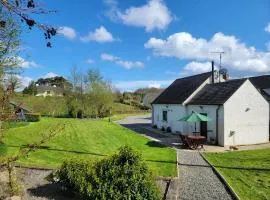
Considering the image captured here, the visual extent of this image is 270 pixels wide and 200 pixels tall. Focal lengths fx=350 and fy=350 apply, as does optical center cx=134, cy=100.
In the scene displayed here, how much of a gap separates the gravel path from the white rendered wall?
7353 mm

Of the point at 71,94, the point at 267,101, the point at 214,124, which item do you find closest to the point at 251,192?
the point at 214,124

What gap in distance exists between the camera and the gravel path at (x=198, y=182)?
39.8 feet

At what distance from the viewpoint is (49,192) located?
1163 centimetres

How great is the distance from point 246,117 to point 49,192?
19.4m

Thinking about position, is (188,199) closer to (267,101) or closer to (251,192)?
(251,192)

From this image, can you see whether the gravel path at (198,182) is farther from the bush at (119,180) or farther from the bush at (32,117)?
the bush at (32,117)

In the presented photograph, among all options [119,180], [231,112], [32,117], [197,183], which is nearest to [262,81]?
[231,112]

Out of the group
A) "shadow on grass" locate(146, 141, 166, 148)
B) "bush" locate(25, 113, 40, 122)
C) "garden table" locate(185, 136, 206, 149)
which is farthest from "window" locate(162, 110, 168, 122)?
"bush" locate(25, 113, 40, 122)

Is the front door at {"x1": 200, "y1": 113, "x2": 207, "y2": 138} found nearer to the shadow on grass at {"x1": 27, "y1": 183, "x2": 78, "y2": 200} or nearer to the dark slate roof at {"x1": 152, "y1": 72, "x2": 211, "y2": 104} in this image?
the dark slate roof at {"x1": 152, "y1": 72, "x2": 211, "y2": 104}

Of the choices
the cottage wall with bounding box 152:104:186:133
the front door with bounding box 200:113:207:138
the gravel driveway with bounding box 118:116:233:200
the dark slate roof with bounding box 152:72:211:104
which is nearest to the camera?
the gravel driveway with bounding box 118:116:233:200

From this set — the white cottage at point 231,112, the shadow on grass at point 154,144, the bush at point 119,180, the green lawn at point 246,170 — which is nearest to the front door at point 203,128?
the white cottage at point 231,112

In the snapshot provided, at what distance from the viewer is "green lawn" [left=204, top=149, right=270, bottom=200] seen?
13.0 meters

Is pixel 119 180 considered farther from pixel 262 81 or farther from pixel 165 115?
pixel 262 81

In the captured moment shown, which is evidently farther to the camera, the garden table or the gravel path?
the garden table
